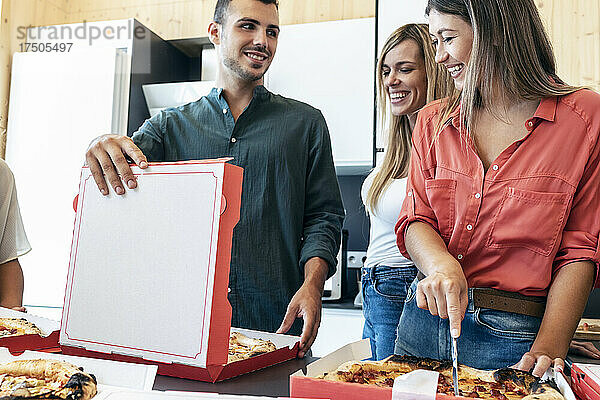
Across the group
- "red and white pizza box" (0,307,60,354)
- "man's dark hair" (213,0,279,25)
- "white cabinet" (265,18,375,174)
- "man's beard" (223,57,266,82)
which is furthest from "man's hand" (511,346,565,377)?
"white cabinet" (265,18,375,174)

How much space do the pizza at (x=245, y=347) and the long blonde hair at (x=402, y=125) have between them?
0.71 metres

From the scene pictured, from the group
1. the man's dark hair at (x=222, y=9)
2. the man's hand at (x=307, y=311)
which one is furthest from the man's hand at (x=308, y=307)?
the man's dark hair at (x=222, y=9)

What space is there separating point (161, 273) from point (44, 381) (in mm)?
197

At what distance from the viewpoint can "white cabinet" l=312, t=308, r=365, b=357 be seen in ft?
7.91

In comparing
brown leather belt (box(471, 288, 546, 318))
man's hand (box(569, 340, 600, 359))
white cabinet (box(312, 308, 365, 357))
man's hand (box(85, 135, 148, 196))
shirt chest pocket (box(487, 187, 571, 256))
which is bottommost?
white cabinet (box(312, 308, 365, 357))

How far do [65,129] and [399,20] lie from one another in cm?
159

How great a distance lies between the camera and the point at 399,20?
250 cm

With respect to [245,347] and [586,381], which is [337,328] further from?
[586,381]

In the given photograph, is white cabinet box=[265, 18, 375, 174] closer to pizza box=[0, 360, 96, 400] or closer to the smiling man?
the smiling man

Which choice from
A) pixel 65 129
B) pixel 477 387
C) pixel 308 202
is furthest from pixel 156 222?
pixel 65 129

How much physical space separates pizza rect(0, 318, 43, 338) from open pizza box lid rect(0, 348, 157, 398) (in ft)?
0.64

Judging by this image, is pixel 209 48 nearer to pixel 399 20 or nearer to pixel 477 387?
pixel 399 20

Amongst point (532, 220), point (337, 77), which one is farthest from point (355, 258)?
point (532, 220)

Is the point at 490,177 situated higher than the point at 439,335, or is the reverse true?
the point at 490,177
